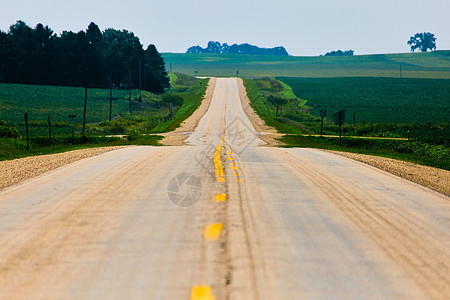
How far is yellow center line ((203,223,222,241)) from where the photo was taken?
5.01 meters

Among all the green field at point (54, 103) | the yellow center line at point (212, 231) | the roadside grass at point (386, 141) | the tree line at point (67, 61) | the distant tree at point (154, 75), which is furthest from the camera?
the distant tree at point (154, 75)

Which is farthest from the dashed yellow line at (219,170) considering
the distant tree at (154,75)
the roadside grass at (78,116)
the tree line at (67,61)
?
the distant tree at (154,75)

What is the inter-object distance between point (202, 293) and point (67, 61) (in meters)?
103

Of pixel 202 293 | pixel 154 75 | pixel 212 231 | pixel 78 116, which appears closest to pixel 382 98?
pixel 154 75

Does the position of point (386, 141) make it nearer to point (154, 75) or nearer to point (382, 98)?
point (382, 98)

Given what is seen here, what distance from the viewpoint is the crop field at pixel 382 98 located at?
5922 centimetres

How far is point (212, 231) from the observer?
5242mm

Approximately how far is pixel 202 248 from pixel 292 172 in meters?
6.50

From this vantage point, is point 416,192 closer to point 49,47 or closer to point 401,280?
point 401,280

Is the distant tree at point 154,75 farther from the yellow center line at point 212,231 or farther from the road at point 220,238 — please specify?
the yellow center line at point 212,231

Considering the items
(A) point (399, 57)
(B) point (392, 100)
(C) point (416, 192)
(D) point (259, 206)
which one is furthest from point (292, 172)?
(A) point (399, 57)

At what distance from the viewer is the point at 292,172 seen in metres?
10.8

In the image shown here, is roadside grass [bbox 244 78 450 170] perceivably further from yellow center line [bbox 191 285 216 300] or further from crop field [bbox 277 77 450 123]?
yellow center line [bbox 191 285 216 300]

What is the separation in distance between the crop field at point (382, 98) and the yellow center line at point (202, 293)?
4804 cm
